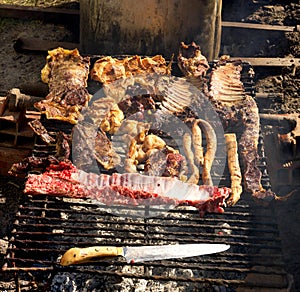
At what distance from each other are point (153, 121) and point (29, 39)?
3.53 m

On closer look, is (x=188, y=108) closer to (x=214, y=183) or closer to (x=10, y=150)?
(x=214, y=183)

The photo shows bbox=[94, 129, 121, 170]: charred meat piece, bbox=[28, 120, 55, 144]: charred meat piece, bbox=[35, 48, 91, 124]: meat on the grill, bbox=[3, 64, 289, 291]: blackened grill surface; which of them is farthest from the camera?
bbox=[35, 48, 91, 124]: meat on the grill

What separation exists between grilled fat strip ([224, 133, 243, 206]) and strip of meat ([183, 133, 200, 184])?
0.39 metres

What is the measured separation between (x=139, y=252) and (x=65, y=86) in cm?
262

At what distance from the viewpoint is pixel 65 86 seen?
696cm

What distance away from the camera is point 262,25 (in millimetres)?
9656

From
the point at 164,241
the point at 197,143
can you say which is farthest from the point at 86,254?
the point at 197,143

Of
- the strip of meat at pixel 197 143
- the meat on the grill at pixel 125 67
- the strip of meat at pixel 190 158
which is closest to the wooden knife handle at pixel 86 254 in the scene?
the strip of meat at pixel 190 158

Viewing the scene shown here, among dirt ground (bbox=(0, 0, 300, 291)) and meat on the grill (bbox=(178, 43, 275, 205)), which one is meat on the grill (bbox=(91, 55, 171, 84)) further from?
dirt ground (bbox=(0, 0, 300, 291))

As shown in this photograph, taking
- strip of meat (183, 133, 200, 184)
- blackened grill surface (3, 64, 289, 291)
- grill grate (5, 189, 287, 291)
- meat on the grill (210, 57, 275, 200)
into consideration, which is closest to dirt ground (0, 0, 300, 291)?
meat on the grill (210, 57, 275, 200)

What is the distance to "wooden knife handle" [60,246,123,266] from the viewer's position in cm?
509

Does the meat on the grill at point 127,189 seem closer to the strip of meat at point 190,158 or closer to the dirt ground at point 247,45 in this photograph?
the strip of meat at point 190,158

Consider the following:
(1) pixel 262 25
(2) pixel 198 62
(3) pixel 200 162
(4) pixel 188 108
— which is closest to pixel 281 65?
(1) pixel 262 25

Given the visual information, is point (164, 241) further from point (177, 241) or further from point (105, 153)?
point (105, 153)
